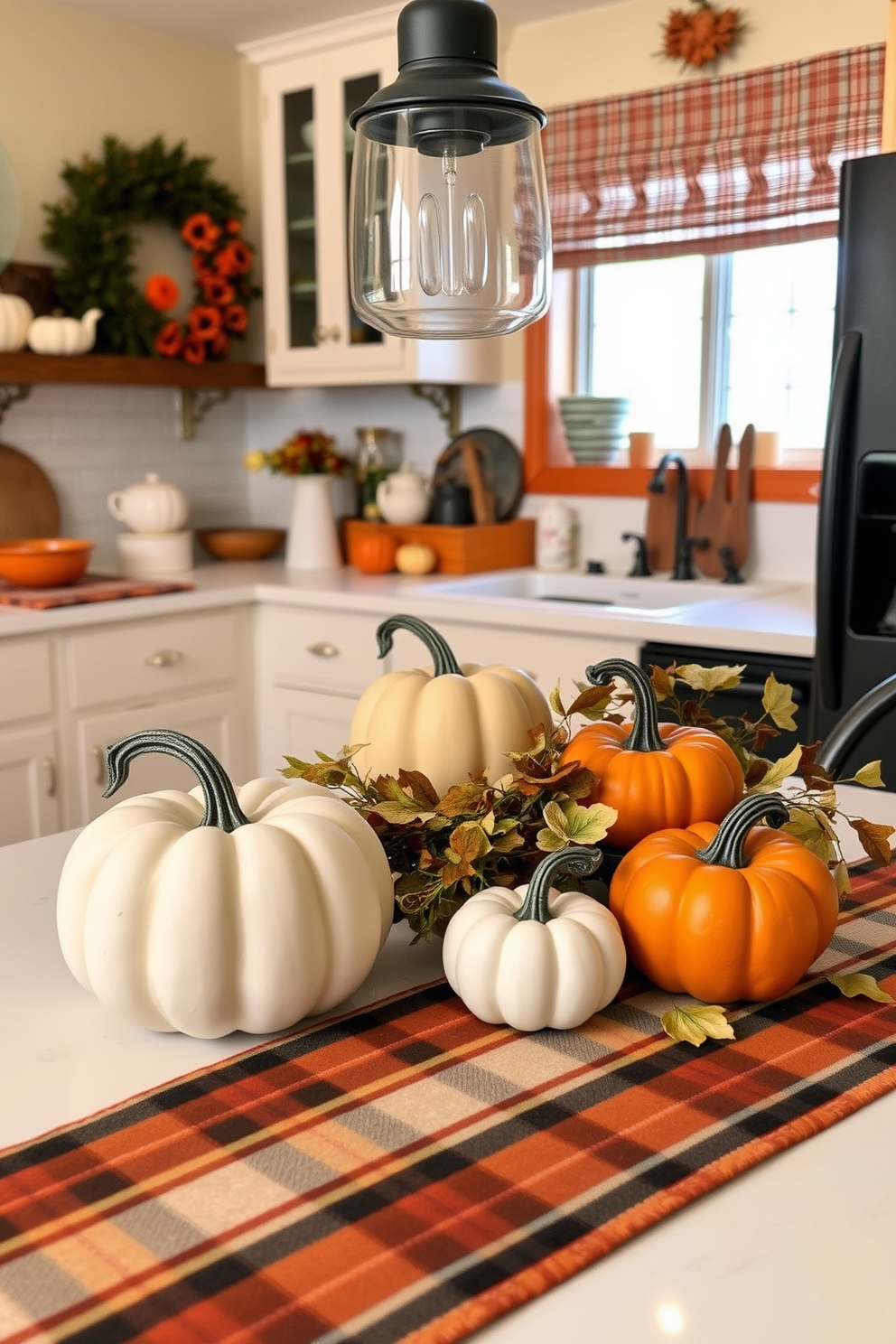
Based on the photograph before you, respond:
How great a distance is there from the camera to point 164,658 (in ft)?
11.1

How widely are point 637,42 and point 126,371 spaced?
1626mm

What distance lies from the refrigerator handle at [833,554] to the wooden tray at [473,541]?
1.38m

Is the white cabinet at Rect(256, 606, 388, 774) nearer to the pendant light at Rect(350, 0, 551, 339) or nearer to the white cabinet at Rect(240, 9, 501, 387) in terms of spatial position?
the white cabinet at Rect(240, 9, 501, 387)

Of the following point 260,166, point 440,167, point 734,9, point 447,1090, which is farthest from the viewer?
point 260,166

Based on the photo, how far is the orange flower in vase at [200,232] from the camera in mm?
4020

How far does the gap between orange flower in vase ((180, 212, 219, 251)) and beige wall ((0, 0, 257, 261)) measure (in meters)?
0.27

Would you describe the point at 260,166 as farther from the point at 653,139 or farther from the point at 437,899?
the point at 437,899

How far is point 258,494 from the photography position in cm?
454

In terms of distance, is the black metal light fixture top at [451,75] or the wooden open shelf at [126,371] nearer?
the black metal light fixture top at [451,75]

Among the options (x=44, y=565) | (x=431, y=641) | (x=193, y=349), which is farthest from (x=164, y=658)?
(x=431, y=641)

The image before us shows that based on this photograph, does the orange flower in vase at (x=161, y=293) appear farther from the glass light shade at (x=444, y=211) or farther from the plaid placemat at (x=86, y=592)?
the glass light shade at (x=444, y=211)

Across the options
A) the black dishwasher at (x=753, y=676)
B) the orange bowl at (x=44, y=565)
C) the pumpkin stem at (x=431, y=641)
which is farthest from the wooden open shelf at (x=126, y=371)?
the pumpkin stem at (x=431, y=641)

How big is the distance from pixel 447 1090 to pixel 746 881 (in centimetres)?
Answer: 28

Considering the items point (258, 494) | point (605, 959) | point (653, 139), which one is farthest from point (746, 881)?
point (258, 494)
